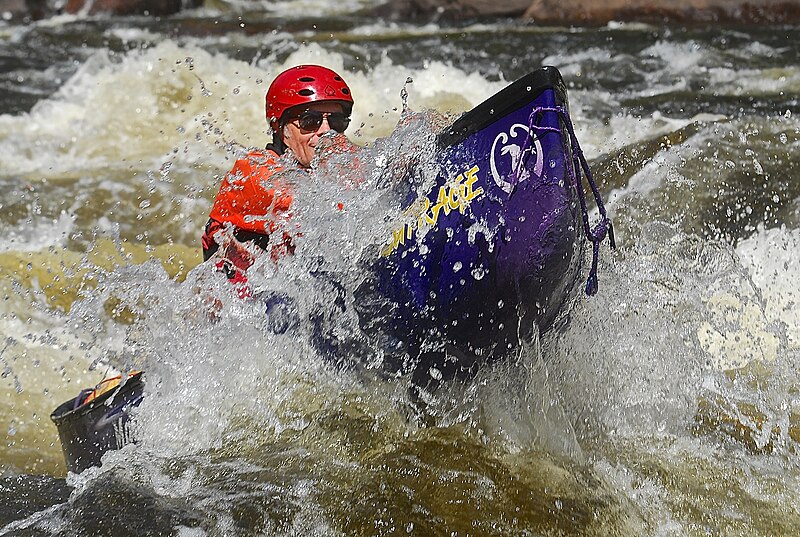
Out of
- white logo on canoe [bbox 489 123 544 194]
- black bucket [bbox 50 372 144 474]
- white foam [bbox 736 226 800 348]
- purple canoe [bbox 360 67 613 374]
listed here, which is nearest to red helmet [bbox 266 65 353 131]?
purple canoe [bbox 360 67 613 374]

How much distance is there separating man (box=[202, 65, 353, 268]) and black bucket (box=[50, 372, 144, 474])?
0.58 meters

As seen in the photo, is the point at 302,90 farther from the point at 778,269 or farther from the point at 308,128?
the point at 778,269

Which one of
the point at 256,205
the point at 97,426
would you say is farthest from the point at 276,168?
the point at 97,426

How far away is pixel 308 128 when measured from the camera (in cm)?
366

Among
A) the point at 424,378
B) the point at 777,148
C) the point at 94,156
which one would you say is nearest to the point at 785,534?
the point at 424,378

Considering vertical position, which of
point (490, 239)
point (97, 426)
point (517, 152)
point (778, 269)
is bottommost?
point (778, 269)

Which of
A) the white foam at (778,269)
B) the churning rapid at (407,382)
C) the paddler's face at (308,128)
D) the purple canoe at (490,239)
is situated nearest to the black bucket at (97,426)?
the churning rapid at (407,382)

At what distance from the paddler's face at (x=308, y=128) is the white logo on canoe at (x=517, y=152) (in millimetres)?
927

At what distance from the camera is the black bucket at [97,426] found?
3.36 metres

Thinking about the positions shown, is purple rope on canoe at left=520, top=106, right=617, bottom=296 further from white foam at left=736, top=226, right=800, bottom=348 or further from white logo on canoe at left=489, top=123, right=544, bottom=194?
white foam at left=736, top=226, right=800, bottom=348

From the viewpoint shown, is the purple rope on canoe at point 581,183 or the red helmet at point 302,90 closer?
the purple rope on canoe at point 581,183

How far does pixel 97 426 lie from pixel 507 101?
1.77 meters

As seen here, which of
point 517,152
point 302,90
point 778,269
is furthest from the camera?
point 778,269

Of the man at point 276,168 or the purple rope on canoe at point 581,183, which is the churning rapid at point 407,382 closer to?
the man at point 276,168
